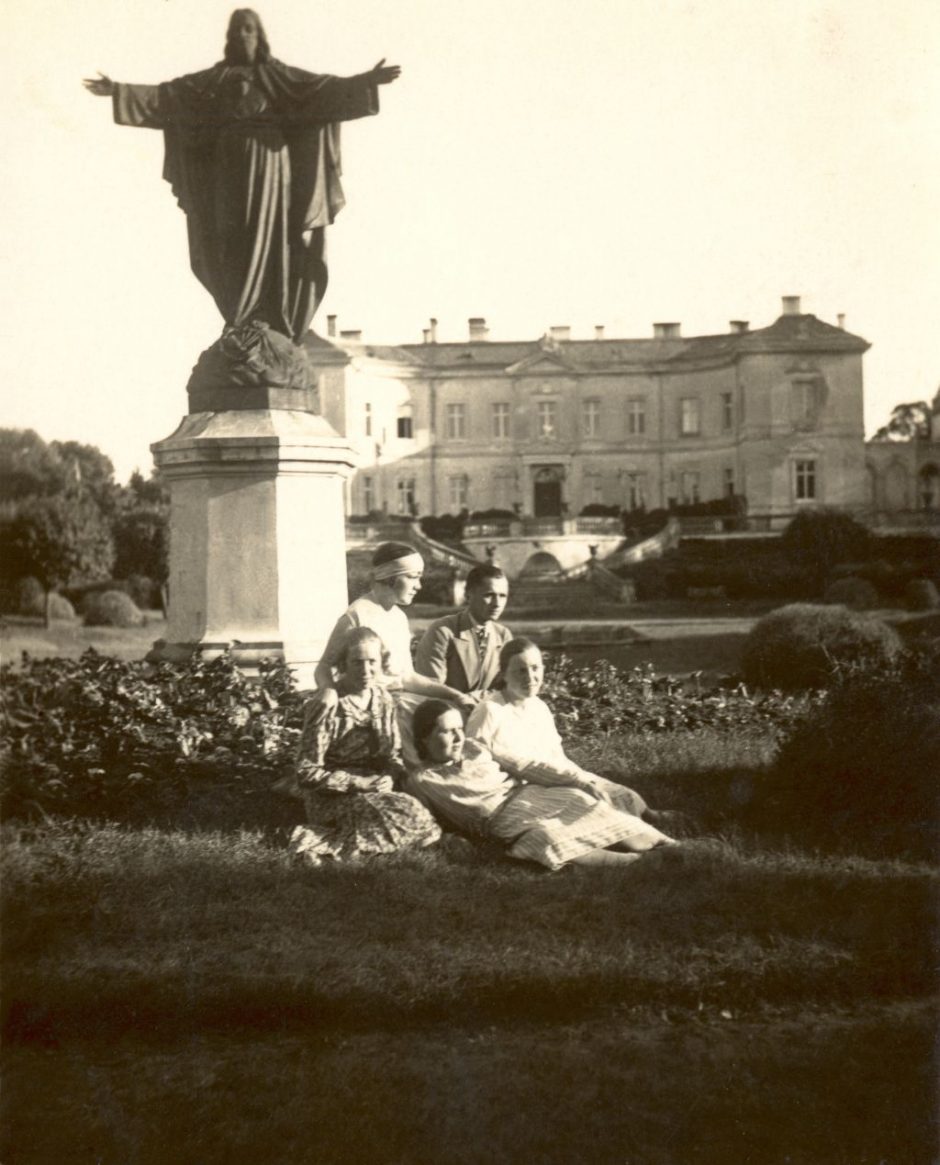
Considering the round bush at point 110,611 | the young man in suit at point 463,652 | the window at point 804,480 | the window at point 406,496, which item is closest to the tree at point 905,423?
the window at point 804,480

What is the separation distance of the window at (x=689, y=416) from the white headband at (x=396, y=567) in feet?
173

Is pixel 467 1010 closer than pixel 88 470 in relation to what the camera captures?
Yes

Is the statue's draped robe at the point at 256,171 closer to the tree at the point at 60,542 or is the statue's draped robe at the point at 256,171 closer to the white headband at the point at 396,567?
the white headband at the point at 396,567

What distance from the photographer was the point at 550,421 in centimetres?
5900

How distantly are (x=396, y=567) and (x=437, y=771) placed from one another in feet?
3.47

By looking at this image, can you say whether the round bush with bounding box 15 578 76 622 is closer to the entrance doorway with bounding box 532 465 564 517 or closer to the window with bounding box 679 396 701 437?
the entrance doorway with bounding box 532 465 564 517

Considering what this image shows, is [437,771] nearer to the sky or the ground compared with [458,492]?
nearer to the ground

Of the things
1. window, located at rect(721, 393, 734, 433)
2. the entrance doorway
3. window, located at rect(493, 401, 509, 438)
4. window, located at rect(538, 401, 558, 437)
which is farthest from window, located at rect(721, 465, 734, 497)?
window, located at rect(493, 401, 509, 438)

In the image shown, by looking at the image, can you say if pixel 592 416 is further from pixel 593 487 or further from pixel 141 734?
pixel 141 734

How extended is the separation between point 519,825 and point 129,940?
1.79 meters

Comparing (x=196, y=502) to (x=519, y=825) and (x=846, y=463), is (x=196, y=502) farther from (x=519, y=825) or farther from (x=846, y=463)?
(x=846, y=463)

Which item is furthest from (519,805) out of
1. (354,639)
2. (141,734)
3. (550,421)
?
(550,421)

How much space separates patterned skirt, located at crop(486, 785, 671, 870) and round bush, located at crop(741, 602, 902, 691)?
596 centimetres

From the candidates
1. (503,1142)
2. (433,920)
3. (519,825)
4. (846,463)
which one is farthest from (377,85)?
(846,463)
